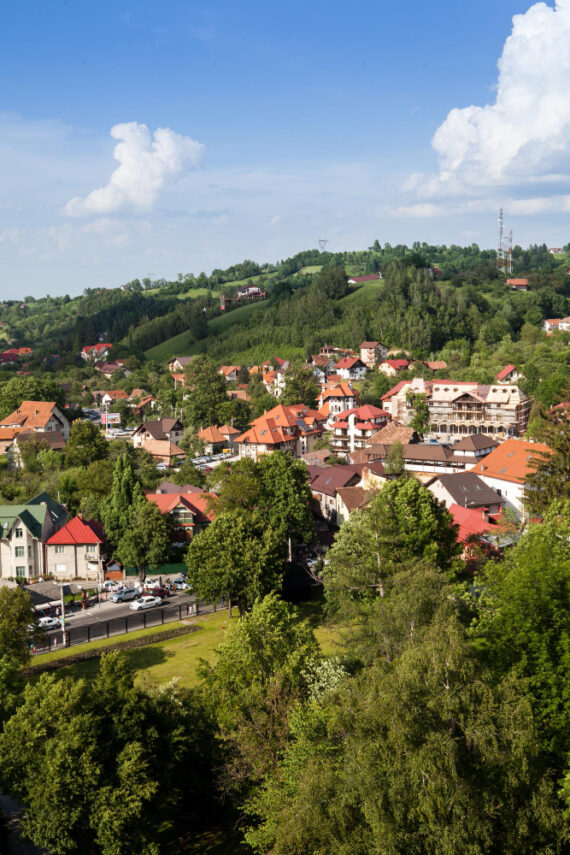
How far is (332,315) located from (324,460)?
256ft

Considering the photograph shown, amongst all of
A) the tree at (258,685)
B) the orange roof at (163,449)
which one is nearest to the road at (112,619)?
the tree at (258,685)

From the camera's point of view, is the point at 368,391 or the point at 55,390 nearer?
the point at 55,390

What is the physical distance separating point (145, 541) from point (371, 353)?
283 ft

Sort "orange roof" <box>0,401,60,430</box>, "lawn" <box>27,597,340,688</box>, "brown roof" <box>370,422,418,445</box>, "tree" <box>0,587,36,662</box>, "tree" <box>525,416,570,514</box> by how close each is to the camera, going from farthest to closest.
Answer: "orange roof" <box>0,401,60,430</box>
"brown roof" <box>370,422,418,445</box>
"tree" <box>525,416,570,514</box>
"lawn" <box>27,597,340,688</box>
"tree" <box>0,587,36,662</box>

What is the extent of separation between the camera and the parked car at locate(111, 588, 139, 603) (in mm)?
41156

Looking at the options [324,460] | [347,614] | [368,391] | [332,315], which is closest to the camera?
[347,614]

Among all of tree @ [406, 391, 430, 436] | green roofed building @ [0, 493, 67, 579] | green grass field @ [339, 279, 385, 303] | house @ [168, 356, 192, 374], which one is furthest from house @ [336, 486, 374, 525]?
green grass field @ [339, 279, 385, 303]

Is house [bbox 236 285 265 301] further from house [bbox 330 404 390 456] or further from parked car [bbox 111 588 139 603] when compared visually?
parked car [bbox 111 588 139 603]

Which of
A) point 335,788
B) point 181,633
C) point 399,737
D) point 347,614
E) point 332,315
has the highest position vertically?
point 332,315

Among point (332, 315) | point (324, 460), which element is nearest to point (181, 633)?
point (324, 460)

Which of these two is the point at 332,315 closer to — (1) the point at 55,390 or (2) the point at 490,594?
(1) the point at 55,390

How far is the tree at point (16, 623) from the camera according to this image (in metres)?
28.8

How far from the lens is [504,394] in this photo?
8200 cm

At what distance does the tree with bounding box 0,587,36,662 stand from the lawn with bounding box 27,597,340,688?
9.67ft
